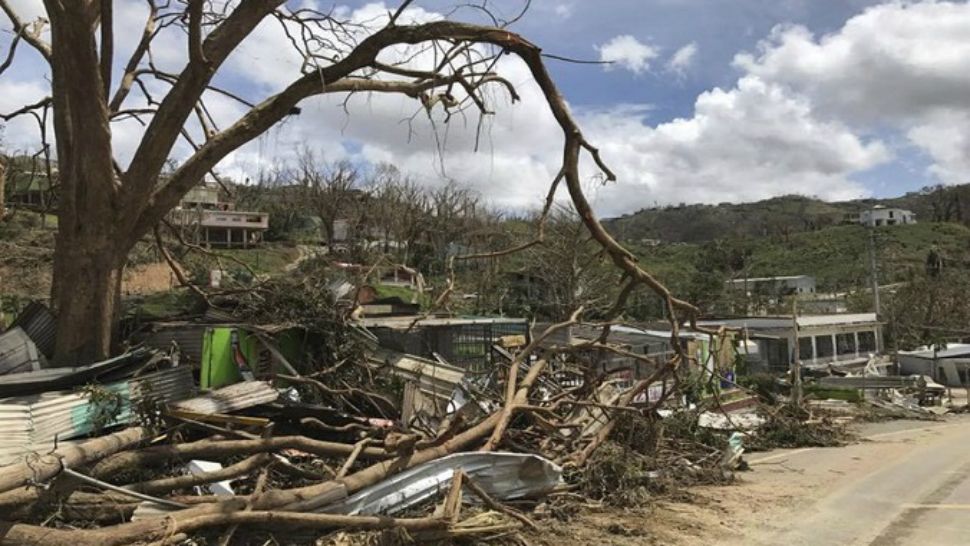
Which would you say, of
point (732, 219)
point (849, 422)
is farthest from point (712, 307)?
point (732, 219)

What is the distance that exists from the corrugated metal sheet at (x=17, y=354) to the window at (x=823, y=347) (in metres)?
36.4

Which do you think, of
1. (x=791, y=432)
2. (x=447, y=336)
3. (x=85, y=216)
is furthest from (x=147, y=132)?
(x=791, y=432)

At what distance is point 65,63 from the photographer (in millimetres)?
7207

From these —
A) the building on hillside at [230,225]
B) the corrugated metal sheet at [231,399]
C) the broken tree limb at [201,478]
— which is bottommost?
the broken tree limb at [201,478]

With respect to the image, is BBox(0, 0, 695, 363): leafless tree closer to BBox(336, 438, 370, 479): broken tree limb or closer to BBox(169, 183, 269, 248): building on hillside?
BBox(336, 438, 370, 479): broken tree limb

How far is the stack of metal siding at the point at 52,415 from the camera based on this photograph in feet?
19.4

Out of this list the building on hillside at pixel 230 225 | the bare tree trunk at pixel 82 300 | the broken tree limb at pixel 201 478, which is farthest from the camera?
the building on hillside at pixel 230 225

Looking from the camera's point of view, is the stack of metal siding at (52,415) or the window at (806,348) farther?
the window at (806,348)

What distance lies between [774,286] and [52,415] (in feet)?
202

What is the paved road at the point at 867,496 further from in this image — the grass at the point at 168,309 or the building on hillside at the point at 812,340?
the building on hillside at the point at 812,340

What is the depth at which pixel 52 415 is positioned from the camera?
630 centimetres

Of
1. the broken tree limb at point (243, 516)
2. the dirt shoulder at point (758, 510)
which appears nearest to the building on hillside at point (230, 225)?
the dirt shoulder at point (758, 510)

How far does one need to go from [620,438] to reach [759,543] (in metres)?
3.10

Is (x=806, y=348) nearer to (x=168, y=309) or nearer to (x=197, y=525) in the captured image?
(x=168, y=309)
